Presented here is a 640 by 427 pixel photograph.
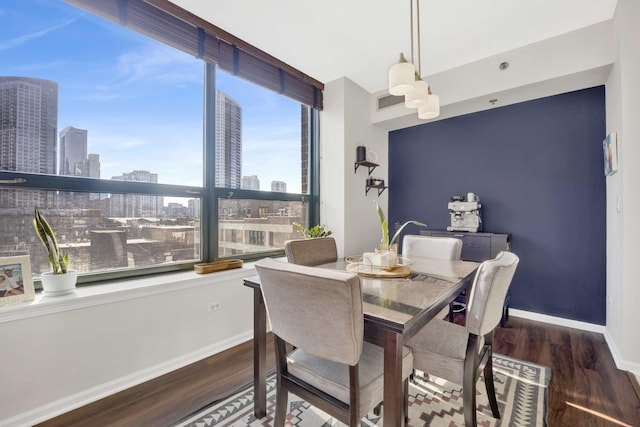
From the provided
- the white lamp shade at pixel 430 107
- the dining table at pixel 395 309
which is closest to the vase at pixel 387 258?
the dining table at pixel 395 309

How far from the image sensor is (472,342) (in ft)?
4.24

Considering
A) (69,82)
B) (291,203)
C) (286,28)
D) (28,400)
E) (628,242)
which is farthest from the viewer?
(291,203)

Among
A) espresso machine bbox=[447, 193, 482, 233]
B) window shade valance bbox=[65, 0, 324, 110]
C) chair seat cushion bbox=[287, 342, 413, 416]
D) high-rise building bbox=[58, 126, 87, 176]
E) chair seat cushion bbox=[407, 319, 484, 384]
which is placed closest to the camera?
chair seat cushion bbox=[287, 342, 413, 416]

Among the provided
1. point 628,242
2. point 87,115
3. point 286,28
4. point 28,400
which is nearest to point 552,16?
point 628,242

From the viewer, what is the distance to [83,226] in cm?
190

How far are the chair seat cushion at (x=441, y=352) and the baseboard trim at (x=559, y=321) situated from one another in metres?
2.05

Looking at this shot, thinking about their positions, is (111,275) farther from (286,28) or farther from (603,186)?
(603,186)

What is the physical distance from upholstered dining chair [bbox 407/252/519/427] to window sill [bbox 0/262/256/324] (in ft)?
5.00

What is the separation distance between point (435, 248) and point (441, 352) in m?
1.00

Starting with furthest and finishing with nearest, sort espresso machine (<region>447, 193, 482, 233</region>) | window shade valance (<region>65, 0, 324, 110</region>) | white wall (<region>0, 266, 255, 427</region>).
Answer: espresso machine (<region>447, 193, 482, 233</region>)
window shade valance (<region>65, 0, 324, 110</region>)
white wall (<region>0, 266, 255, 427</region>)

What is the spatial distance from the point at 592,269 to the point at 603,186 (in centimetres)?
77

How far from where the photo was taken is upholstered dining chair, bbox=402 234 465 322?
2.17 metres

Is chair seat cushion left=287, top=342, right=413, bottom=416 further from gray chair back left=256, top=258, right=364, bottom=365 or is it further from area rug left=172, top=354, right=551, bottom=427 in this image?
area rug left=172, top=354, right=551, bottom=427

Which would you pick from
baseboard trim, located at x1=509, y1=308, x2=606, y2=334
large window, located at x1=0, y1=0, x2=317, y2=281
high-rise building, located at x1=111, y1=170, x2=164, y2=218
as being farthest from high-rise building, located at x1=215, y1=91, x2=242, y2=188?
baseboard trim, located at x1=509, y1=308, x2=606, y2=334
